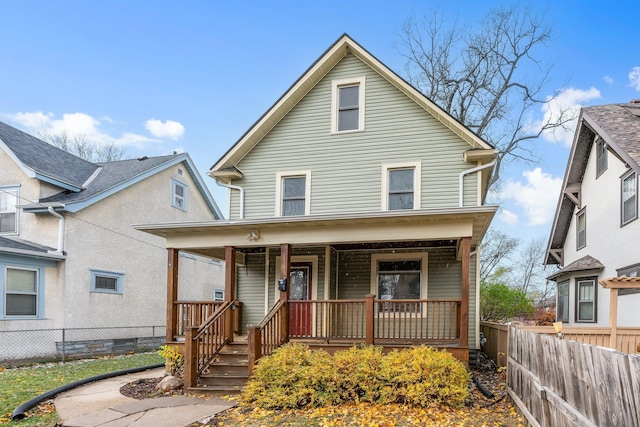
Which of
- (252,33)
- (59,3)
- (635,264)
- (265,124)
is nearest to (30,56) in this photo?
(59,3)

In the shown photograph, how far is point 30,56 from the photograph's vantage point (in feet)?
74.0

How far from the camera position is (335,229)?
29.6 feet

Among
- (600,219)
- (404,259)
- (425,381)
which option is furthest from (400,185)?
(600,219)

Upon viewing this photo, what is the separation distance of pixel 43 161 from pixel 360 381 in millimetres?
12417

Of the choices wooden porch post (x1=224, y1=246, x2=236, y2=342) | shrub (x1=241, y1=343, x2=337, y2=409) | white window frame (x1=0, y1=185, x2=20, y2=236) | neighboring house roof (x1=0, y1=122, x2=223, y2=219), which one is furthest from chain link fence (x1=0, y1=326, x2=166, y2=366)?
shrub (x1=241, y1=343, x2=337, y2=409)

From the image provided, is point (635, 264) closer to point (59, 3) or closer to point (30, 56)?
point (59, 3)

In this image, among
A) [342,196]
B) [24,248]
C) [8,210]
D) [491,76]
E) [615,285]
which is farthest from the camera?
[491,76]

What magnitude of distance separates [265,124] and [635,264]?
965cm

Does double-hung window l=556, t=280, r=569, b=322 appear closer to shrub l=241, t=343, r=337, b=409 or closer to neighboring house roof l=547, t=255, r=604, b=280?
neighboring house roof l=547, t=255, r=604, b=280

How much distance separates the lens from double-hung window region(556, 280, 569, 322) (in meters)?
16.0

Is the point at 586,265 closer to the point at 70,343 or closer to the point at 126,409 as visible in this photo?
the point at 126,409

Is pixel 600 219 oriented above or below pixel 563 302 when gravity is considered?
above

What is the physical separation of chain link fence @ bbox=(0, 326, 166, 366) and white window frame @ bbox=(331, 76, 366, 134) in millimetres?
9018

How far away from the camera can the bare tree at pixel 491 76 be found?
21469 millimetres
